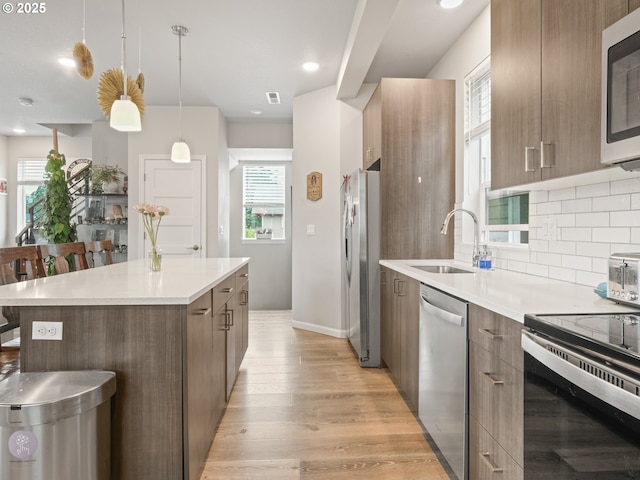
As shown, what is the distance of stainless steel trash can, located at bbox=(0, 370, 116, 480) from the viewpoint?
125 centimetres

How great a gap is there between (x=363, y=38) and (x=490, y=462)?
2.82 metres

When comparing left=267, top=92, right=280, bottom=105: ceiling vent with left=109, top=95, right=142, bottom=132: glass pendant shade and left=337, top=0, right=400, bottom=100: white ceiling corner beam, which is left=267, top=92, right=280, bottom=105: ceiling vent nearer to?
left=337, top=0, right=400, bottom=100: white ceiling corner beam

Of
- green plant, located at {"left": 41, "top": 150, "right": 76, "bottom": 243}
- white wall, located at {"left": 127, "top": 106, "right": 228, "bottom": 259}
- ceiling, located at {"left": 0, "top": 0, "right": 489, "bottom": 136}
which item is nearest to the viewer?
ceiling, located at {"left": 0, "top": 0, "right": 489, "bottom": 136}

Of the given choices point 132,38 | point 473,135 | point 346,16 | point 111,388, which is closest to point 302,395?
point 111,388

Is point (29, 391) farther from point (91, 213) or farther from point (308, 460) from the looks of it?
point (91, 213)

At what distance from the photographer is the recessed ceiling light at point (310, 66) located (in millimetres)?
4039

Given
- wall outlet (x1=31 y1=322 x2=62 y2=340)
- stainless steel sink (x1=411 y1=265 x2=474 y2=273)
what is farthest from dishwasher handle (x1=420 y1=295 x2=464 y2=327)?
wall outlet (x1=31 y1=322 x2=62 y2=340)

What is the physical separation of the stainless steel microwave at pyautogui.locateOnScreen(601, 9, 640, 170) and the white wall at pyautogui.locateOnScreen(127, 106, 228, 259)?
15.3 ft

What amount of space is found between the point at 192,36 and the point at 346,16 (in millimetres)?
1316

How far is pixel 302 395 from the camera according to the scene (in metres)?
2.87

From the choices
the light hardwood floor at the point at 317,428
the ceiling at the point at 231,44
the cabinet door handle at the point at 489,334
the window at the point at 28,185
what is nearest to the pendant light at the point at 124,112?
the ceiling at the point at 231,44

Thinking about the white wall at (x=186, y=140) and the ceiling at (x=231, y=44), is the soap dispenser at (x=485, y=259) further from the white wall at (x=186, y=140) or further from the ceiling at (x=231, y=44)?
the white wall at (x=186, y=140)

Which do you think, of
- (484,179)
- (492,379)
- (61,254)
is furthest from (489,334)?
(61,254)

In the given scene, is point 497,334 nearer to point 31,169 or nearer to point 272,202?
point 272,202
